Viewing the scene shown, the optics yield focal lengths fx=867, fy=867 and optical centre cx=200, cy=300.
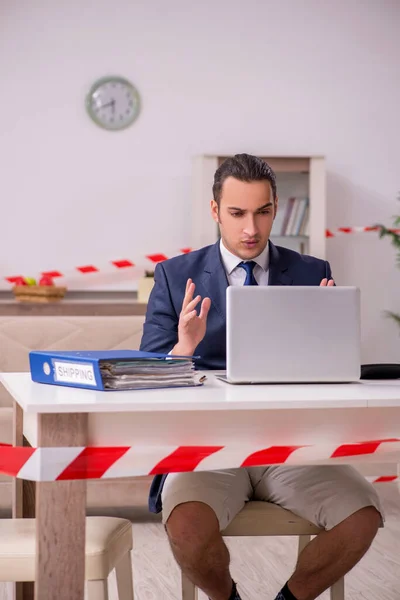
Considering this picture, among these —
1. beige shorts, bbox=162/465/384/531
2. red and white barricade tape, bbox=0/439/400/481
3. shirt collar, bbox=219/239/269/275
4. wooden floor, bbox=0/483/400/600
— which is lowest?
wooden floor, bbox=0/483/400/600

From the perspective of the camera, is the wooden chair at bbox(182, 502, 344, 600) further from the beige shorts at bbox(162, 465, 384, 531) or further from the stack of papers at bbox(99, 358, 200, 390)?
the stack of papers at bbox(99, 358, 200, 390)

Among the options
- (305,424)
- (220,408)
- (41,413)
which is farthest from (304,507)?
(41,413)

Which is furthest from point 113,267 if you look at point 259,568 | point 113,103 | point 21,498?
point 21,498

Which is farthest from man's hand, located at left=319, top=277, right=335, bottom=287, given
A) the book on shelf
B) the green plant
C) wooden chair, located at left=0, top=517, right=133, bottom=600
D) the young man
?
the green plant

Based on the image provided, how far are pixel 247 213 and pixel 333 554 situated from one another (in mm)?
890

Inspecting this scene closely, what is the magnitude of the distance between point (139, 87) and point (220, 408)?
4660mm

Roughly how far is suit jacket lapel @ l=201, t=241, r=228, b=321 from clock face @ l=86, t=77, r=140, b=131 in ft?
11.8

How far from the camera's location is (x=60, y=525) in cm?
149

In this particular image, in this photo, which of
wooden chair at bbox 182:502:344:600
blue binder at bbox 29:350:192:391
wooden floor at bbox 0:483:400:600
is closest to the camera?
blue binder at bbox 29:350:192:391

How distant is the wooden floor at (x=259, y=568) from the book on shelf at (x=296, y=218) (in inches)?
91.7

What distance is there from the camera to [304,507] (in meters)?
2.00

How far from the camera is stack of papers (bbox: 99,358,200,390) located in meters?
1.63

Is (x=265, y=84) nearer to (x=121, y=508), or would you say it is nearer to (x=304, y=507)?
(x=121, y=508)

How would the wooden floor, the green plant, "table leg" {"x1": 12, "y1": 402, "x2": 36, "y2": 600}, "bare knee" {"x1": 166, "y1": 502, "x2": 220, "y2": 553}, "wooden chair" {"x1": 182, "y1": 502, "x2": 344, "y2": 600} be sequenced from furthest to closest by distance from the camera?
the green plant < the wooden floor < "table leg" {"x1": 12, "y1": 402, "x2": 36, "y2": 600} < "wooden chair" {"x1": 182, "y1": 502, "x2": 344, "y2": 600} < "bare knee" {"x1": 166, "y1": 502, "x2": 220, "y2": 553}
